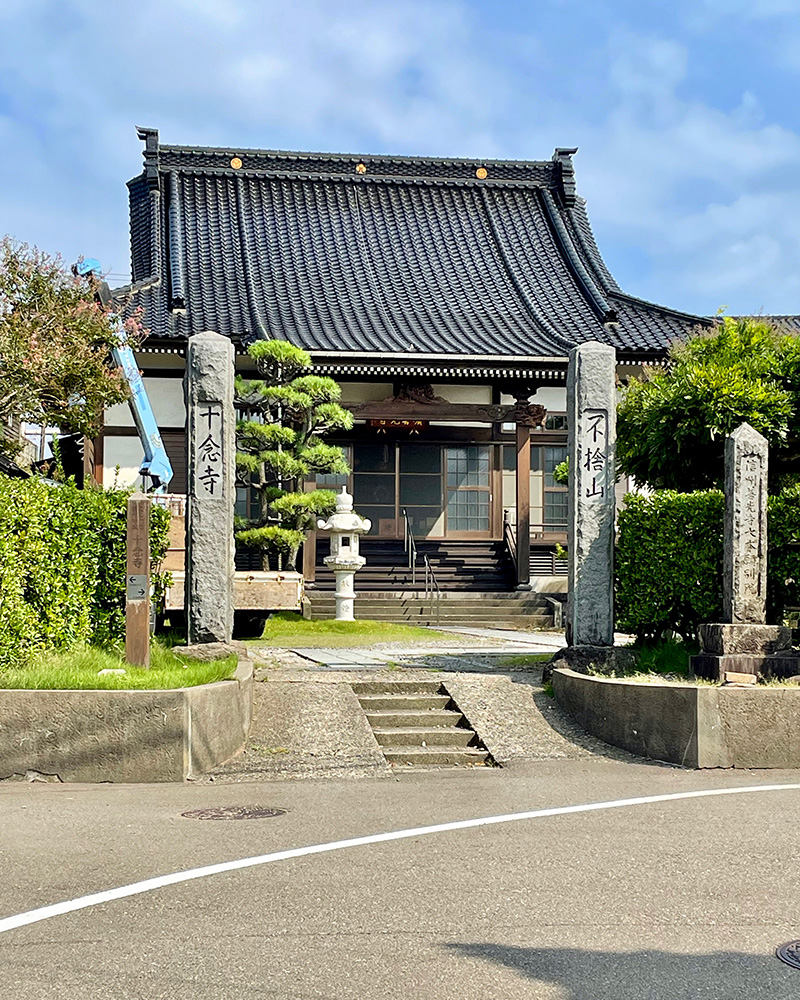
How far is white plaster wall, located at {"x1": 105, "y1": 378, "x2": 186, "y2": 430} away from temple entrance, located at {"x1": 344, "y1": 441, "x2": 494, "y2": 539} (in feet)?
14.0

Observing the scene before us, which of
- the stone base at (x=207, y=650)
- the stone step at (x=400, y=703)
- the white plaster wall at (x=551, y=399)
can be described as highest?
the white plaster wall at (x=551, y=399)

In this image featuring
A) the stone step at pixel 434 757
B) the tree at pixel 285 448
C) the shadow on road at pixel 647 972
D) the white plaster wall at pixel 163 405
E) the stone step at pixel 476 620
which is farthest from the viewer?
the white plaster wall at pixel 163 405

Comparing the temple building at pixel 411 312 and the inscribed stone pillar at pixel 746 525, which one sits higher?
the temple building at pixel 411 312

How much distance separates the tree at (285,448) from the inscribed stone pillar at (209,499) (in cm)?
678

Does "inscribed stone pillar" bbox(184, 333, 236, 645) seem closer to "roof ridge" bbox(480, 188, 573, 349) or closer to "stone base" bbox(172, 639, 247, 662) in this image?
"stone base" bbox(172, 639, 247, 662)

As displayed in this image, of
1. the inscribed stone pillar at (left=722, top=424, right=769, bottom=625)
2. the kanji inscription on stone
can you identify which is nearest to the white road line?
the inscribed stone pillar at (left=722, top=424, right=769, bottom=625)

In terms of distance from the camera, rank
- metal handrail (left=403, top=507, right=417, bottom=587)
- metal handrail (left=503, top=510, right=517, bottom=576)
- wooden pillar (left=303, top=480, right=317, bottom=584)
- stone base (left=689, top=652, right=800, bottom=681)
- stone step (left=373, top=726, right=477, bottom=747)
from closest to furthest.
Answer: stone step (left=373, top=726, right=477, bottom=747), stone base (left=689, top=652, right=800, bottom=681), wooden pillar (left=303, top=480, right=317, bottom=584), metal handrail (left=403, top=507, right=417, bottom=587), metal handrail (left=503, top=510, right=517, bottom=576)

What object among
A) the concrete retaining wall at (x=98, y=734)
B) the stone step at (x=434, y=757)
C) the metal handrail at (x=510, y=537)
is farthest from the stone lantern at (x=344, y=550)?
the concrete retaining wall at (x=98, y=734)

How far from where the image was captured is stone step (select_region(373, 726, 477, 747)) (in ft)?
28.8

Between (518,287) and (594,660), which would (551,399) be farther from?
(594,660)

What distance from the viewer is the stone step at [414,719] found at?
9.14m

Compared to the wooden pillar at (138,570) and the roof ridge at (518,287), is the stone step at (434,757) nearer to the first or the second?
the wooden pillar at (138,570)

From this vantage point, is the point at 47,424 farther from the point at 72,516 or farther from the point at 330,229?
the point at 330,229

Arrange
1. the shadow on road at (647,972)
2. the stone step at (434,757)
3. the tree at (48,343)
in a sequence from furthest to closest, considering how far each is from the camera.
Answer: the tree at (48,343) < the stone step at (434,757) < the shadow on road at (647,972)
